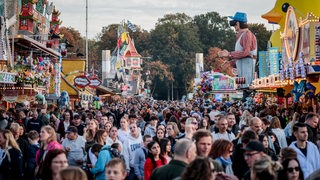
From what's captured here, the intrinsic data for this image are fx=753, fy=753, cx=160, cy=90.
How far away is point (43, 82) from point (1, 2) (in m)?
5.03

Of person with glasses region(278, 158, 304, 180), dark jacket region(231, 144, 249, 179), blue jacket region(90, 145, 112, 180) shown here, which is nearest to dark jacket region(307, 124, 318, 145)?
dark jacket region(231, 144, 249, 179)

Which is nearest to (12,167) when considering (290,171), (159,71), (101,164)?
(101,164)

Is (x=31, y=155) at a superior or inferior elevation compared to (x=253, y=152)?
inferior

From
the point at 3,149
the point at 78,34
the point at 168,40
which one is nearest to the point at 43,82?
the point at 3,149

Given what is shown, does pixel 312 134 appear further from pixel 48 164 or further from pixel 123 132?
pixel 48 164

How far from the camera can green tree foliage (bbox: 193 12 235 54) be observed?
444ft

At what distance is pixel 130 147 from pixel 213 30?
125561mm

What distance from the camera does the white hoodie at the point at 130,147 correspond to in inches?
491

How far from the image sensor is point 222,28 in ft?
448

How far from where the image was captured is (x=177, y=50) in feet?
417

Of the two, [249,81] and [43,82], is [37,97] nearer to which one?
[43,82]

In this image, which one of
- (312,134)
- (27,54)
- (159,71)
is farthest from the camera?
(159,71)

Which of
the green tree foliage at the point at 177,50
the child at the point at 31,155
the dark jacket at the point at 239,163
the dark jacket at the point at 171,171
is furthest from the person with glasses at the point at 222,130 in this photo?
the green tree foliage at the point at 177,50

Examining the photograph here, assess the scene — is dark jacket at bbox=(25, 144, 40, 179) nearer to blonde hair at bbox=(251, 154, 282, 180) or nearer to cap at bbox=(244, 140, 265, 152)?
cap at bbox=(244, 140, 265, 152)
